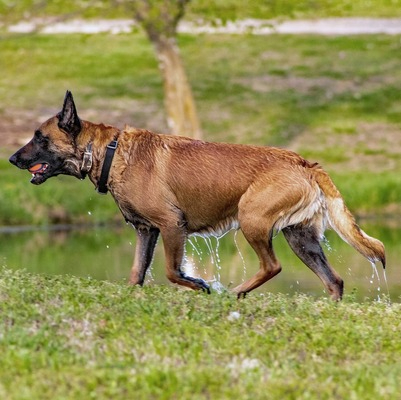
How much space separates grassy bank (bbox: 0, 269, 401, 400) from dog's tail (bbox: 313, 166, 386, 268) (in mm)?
420

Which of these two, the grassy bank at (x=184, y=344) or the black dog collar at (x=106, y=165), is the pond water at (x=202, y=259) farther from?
the grassy bank at (x=184, y=344)

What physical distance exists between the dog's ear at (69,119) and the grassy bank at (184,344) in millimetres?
1302

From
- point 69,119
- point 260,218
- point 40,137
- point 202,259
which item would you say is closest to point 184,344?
point 260,218

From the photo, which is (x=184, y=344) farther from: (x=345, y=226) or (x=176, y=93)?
(x=176, y=93)

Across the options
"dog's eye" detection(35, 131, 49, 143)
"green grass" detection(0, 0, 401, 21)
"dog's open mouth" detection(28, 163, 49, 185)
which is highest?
"dog's eye" detection(35, 131, 49, 143)

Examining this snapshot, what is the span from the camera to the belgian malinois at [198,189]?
31.5ft

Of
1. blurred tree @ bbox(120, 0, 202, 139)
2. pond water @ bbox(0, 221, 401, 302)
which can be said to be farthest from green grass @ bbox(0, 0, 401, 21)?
pond water @ bbox(0, 221, 401, 302)

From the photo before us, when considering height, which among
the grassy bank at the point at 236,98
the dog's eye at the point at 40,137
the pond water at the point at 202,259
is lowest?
the grassy bank at the point at 236,98

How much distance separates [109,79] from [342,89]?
586cm

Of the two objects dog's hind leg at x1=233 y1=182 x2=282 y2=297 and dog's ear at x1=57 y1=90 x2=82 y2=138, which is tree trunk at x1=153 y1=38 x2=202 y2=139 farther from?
dog's hind leg at x1=233 y1=182 x2=282 y2=297

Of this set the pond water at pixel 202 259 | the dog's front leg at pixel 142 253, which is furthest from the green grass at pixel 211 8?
the dog's front leg at pixel 142 253

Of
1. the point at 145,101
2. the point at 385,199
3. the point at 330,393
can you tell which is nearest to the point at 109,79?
the point at 145,101

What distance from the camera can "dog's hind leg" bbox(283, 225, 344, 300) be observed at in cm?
1002

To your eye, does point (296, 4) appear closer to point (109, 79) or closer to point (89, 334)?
point (109, 79)
